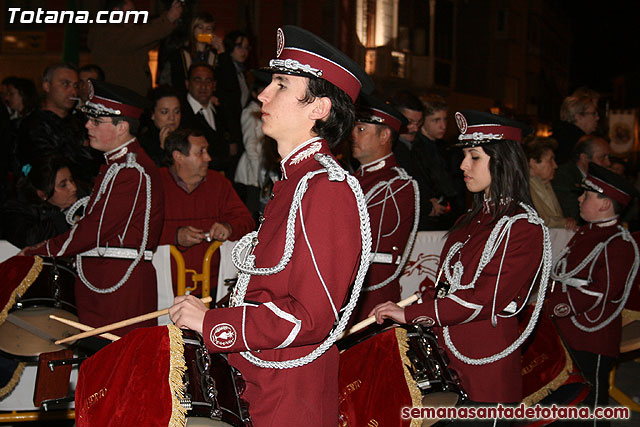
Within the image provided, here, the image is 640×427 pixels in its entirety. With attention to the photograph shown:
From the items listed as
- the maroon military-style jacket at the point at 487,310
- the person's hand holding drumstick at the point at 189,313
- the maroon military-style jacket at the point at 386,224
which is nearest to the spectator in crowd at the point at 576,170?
the maroon military-style jacket at the point at 386,224

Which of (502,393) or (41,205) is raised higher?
(41,205)

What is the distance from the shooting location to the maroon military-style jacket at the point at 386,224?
488 cm

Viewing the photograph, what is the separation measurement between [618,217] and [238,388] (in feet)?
12.2

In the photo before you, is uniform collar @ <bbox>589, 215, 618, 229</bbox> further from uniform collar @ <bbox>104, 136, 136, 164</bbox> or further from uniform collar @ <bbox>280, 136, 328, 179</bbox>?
uniform collar @ <bbox>104, 136, 136, 164</bbox>

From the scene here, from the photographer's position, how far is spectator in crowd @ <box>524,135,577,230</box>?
7.22 m

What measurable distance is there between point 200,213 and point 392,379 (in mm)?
2984

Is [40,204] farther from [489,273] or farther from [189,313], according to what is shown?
[489,273]

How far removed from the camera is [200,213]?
5809 mm

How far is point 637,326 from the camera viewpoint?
5.79 metres

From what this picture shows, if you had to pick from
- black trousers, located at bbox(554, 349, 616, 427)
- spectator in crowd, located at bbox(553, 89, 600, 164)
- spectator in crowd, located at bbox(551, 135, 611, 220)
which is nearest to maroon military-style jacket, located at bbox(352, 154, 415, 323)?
black trousers, located at bbox(554, 349, 616, 427)

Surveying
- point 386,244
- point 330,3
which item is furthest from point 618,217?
point 330,3

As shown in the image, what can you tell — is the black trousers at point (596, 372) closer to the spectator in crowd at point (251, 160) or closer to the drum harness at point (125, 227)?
the drum harness at point (125, 227)

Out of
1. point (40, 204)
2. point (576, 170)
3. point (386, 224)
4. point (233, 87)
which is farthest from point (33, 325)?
point (576, 170)

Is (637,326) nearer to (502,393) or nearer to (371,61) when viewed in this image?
(502,393)
